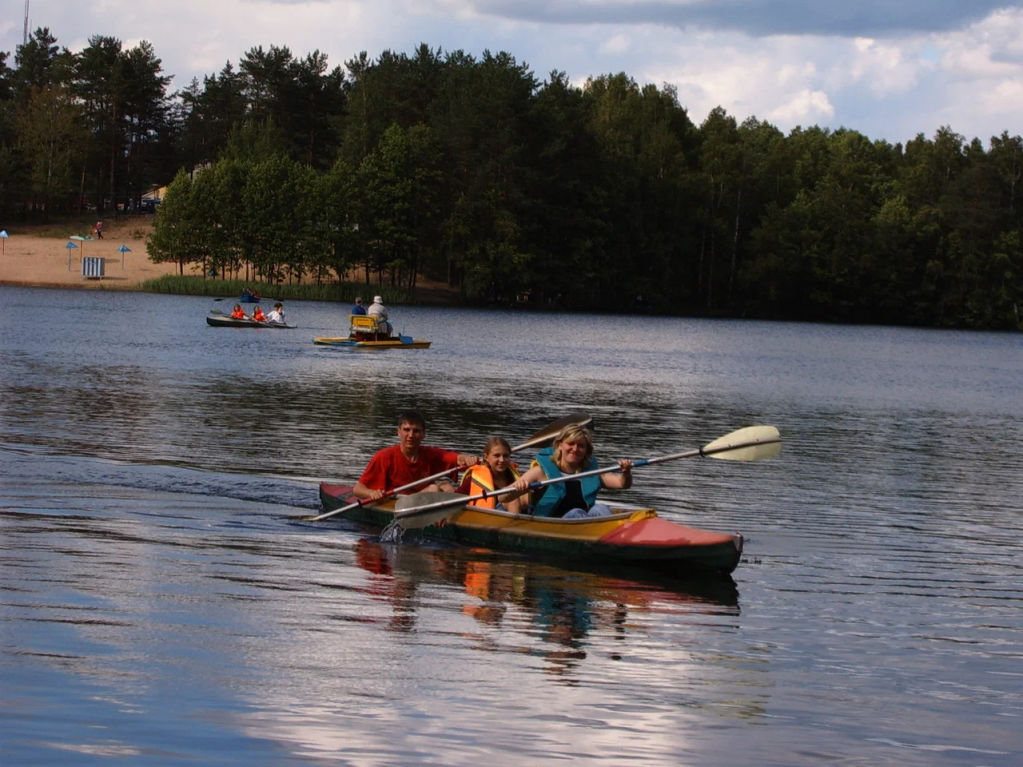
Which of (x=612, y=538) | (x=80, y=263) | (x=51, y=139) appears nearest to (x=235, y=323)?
(x=612, y=538)

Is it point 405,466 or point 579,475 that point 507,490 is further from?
point 405,466

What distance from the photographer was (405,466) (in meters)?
14.0

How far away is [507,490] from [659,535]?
1.59 metres

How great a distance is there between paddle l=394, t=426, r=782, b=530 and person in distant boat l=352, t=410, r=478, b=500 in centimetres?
69

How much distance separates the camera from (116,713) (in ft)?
23.5

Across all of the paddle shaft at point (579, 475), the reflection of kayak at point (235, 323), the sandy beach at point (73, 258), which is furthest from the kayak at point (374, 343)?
the sandy beach at point (73, 258)

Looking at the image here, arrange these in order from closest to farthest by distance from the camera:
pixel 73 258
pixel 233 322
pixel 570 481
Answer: pixel 570 481 < pixel 233 322 < pixel 73 258

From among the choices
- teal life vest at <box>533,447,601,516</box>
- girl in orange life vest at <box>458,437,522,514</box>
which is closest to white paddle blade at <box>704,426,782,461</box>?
teal life vest at <box>533,447,601,516</box>

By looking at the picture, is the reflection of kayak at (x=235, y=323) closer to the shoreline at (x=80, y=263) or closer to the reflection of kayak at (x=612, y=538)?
the shoreline at (x=80, y=263)

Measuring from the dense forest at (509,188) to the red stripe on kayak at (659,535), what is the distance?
245 ft

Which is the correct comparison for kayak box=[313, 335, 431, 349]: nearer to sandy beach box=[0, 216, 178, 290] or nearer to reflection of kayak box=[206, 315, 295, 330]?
reflection of kayak box=[206, 315, 295, 330]

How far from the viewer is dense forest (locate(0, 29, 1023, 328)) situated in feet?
287

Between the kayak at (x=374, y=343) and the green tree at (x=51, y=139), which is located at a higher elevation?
the green tree at (x=51, y=139)

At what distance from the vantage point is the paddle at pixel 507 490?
12.9m
